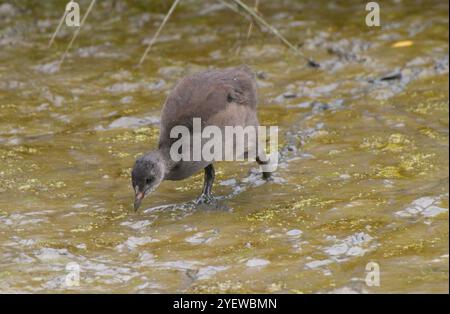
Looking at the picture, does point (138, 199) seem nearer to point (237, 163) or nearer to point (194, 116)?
point (194, 116)

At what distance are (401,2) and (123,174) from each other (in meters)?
5.86

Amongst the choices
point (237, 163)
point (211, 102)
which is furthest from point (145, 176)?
point (237, 163)

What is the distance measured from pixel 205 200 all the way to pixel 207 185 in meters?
0.20

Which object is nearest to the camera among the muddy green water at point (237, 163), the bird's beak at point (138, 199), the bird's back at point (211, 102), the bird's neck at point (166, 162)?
the muddy green water at point (237, 163)

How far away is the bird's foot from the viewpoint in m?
7.29

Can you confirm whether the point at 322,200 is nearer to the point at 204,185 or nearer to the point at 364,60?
the point at 204,185

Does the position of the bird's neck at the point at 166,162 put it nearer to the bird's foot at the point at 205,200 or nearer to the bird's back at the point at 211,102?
the bird's back at the point at 211,102

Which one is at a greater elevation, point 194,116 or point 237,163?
point 194,116

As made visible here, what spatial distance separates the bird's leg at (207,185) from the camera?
731 centimetres

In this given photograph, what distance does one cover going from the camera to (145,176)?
695 cm

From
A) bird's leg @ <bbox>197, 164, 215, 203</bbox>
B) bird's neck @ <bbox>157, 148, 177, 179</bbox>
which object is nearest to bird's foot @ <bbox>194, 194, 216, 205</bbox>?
bird's leg @ <bbox>197, 164, 215, 203</bbox>

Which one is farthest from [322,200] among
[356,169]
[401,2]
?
[401,2]

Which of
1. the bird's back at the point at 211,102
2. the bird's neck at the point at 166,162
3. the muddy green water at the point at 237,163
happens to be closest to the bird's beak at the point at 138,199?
the muddy green water at the point at 237,163

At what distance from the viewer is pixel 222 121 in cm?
738
